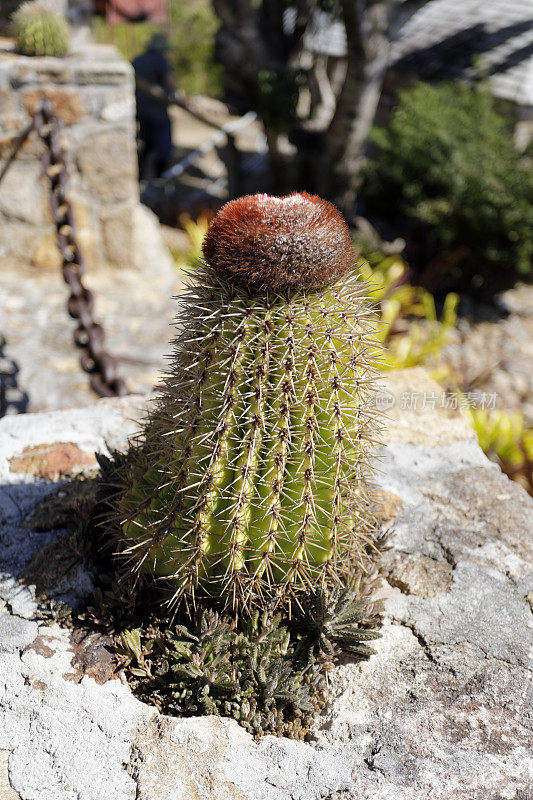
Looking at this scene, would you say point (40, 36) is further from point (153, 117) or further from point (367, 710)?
point (153, 117)

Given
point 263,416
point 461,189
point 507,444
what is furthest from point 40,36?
point 461,189

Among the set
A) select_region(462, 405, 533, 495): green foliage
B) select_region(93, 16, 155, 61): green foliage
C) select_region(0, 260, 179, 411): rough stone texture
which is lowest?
select_region(462, 405, 533, 495): green foliage

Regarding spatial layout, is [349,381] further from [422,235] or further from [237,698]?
[422,235]

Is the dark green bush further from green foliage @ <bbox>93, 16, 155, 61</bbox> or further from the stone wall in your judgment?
green foliage @ <bbox>93, 16, 155, 61</bbox>

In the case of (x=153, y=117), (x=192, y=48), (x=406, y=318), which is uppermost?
(x=192, y=48)

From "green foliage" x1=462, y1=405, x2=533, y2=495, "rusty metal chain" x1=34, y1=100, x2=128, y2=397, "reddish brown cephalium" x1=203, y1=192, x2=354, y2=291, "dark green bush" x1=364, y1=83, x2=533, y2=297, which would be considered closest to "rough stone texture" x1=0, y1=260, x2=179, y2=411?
"rusty metal chain" x1=34, y1=100, x2=128, y2=397
